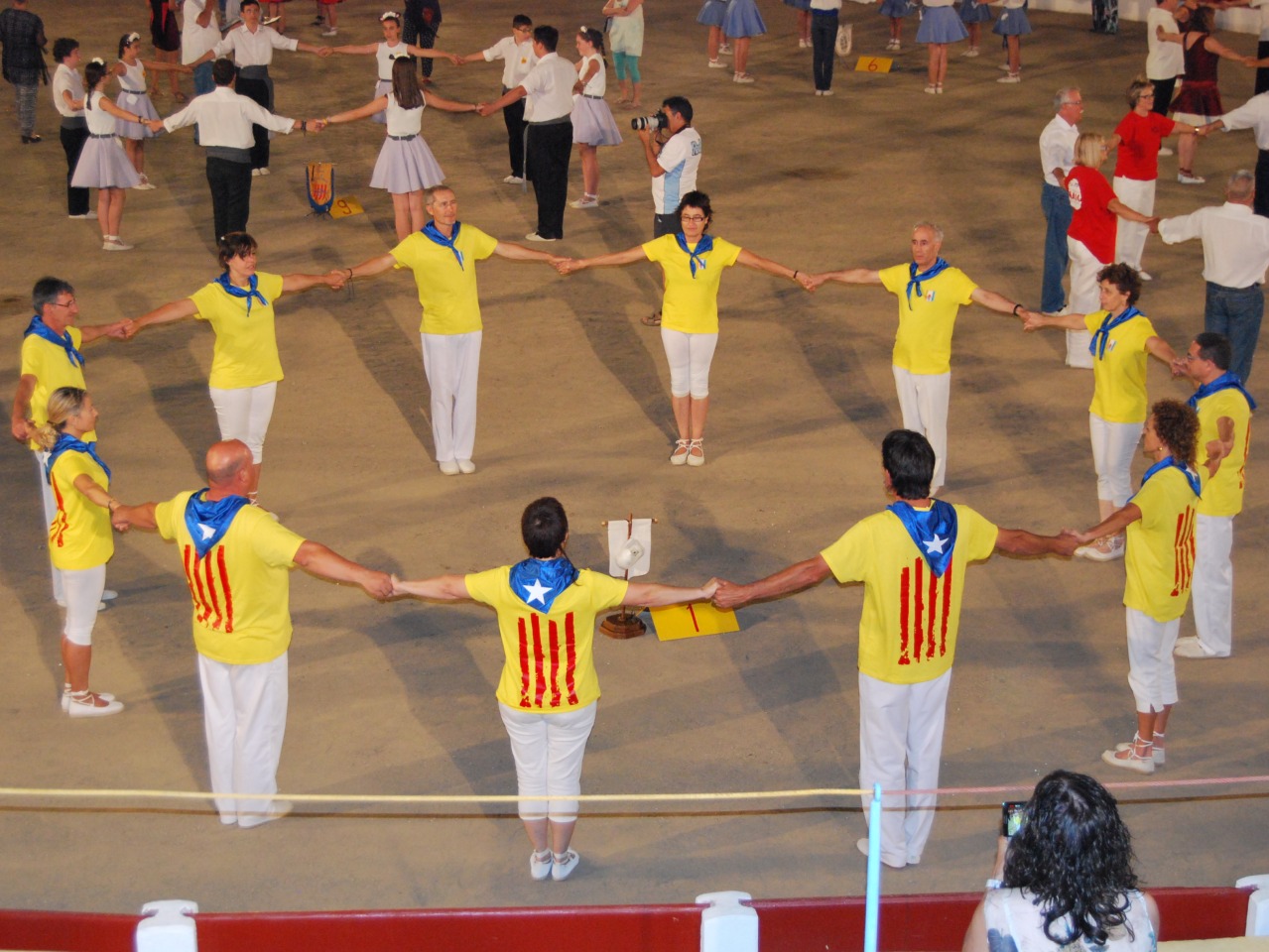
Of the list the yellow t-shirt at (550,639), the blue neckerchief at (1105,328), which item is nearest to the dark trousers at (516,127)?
the blue neckerchief at (1105,328)

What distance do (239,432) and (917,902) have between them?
5.25 meters

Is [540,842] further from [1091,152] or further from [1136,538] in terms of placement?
[1091,152]

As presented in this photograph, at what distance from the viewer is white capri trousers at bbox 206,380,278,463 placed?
8922 millimetres

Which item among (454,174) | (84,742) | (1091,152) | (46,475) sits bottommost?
(84,742)

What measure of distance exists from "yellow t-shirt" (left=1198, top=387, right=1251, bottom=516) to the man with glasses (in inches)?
155

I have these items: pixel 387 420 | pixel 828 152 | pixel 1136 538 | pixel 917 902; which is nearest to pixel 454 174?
pixel 828 152

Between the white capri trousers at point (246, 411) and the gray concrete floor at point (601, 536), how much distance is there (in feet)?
2.09

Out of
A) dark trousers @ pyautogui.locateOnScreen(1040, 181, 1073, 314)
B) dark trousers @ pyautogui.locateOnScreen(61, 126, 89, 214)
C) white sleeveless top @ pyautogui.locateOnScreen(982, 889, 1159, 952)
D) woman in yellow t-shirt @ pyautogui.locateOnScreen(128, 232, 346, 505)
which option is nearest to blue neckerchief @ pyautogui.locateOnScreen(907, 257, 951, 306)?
dark trousers @ pyautogui.locateOnScreen(1040, 181, 1073, 314)

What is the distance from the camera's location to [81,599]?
721 cm

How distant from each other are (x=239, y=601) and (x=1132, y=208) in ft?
28.2

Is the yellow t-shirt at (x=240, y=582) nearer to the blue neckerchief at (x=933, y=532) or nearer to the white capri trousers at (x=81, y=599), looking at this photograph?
the white capri trousers at (x=81, y=599)

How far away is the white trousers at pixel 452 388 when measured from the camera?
9.59 meters

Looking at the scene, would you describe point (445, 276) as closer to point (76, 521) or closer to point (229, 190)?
point (76, 521)

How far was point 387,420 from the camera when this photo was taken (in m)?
Result: 10.7
